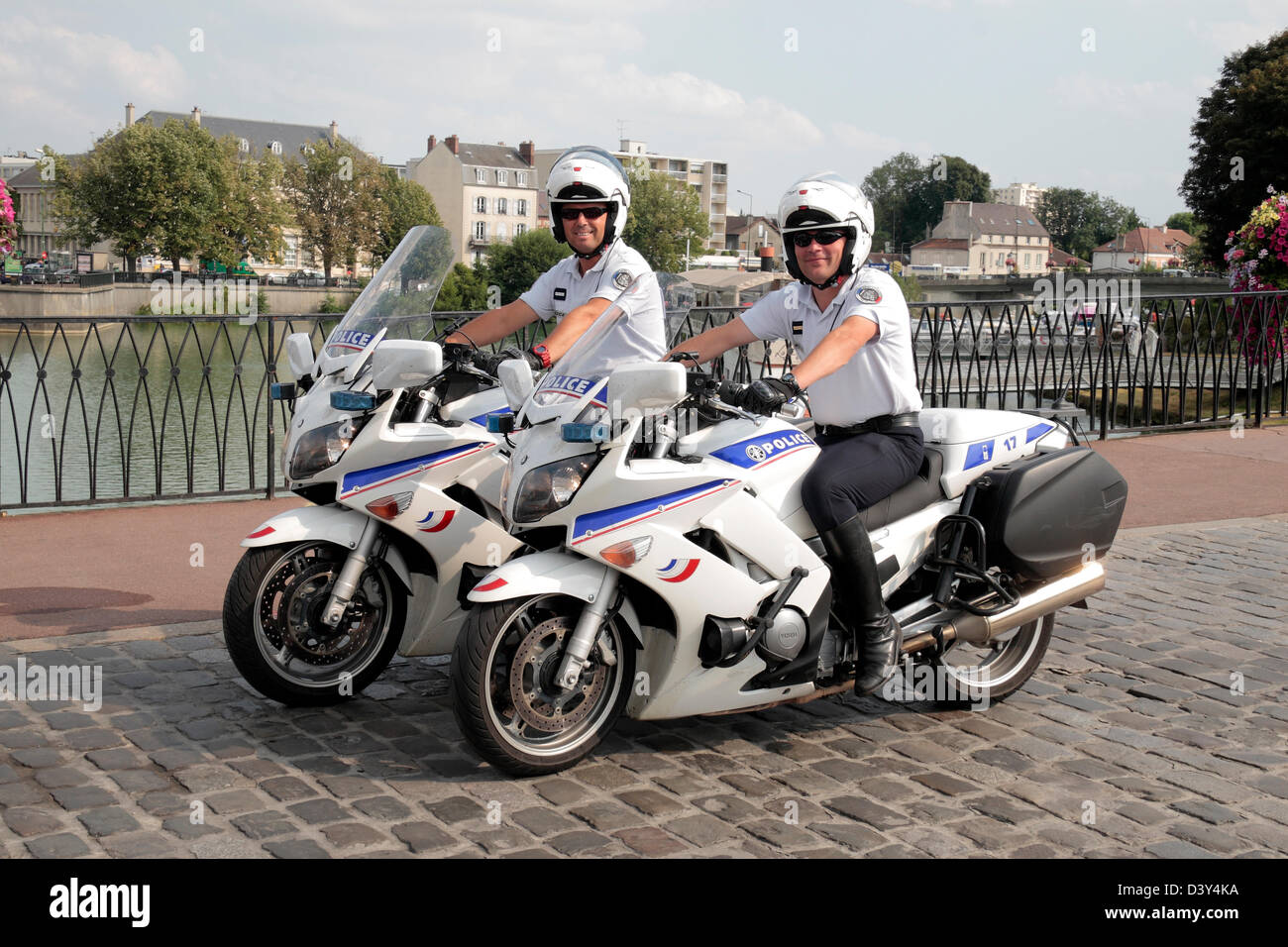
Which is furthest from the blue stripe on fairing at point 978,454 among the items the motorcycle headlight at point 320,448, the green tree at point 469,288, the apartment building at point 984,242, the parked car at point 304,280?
the apartment building at point 984,242

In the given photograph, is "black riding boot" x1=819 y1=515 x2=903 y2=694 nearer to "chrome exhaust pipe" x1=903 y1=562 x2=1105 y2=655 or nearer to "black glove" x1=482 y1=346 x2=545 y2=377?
"chrome exhaust pipe" x1=903 y1=562 x2=1105 y2=655

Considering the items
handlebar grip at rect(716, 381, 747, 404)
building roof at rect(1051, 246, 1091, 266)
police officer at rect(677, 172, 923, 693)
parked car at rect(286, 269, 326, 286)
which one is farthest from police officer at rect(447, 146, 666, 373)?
building roof at rect(1051, 246, 1091, 266)

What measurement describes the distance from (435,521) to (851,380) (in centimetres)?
158

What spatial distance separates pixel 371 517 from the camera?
4875 millimetres

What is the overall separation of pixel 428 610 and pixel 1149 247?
176012 mm

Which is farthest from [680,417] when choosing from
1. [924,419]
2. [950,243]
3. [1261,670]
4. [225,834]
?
[950,243]

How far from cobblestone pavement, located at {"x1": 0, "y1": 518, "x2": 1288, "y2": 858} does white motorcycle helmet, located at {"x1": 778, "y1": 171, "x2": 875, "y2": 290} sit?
1.69 m

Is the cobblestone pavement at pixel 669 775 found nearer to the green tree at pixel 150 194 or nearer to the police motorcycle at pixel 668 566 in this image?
Answer: the police motorcycle at pixel 668 566

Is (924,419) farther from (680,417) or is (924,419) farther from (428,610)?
(428,610)

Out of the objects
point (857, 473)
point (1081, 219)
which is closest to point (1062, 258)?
point (1081, 219)

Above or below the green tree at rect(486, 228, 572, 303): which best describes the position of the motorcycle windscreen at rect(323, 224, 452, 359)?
below

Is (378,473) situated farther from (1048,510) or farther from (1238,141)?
(1238,141)

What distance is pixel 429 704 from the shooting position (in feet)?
17.0

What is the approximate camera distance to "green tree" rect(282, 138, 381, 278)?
362 ft
